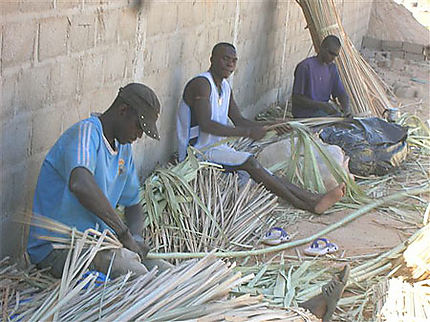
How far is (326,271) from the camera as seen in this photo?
4.19m

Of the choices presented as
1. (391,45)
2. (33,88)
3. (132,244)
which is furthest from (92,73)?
(391,45)

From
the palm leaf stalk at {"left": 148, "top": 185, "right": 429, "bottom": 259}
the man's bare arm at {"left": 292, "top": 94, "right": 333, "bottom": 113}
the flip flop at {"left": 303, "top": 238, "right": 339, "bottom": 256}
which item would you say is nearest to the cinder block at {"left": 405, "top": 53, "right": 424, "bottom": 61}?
the man's bare arm at {"left": 292, "top": 94, "right": 333, "bottom": 113}

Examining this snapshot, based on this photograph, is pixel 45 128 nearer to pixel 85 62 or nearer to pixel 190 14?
pixel 85 62

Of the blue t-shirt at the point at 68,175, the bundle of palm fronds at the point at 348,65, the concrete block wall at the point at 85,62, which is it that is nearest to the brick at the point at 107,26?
the concrete block wall at the point at 85,62

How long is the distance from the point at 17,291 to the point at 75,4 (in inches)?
59.8

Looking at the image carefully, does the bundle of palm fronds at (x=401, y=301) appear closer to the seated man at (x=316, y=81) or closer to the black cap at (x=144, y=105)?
the black cap at (x=144, y=105)

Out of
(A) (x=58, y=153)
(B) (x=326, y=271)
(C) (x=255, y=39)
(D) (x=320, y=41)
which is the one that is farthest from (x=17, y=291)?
(D) (x=320, y=41)

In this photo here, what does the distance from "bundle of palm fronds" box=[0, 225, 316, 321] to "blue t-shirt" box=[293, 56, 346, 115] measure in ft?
13.6

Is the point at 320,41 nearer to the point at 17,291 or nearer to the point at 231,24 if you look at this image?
the point at 231,24

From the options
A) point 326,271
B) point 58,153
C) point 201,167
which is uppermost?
point 58,153

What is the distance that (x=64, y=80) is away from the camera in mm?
3857

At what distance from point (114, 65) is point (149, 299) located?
7.00ft

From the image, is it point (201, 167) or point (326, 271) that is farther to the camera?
point (201, 167)

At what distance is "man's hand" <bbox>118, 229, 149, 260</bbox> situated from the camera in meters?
3.25
